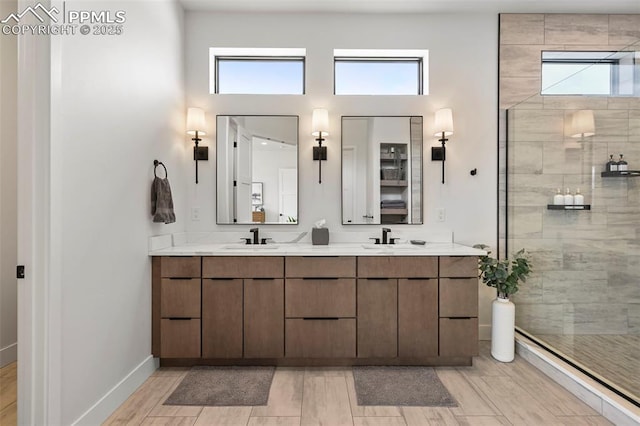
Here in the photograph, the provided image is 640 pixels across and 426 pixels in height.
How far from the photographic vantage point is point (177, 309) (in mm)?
2314

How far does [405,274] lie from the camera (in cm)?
235

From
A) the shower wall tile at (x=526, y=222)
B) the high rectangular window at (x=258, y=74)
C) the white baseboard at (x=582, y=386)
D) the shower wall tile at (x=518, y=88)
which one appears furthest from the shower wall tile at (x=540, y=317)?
the high rectangular window at (x=258, y=74)

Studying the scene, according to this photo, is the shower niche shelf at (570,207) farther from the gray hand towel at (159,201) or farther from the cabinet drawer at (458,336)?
the gray hand towel at (159,201)

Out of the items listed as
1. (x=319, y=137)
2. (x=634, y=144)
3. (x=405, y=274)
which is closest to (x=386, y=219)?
(x=405, y=274)

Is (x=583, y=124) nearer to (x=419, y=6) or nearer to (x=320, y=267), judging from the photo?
(x=419, y=6)

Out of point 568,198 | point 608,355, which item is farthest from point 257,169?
point 608,355

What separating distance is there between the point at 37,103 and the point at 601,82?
3.48 metres

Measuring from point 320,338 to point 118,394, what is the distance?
1284mm

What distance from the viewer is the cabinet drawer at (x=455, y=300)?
2.34m

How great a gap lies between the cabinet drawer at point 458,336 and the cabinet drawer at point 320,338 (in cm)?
66

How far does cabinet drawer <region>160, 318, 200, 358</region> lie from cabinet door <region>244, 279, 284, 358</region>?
0.36 meters

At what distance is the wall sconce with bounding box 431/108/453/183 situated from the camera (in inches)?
109

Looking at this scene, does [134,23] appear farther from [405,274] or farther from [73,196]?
[405,274]

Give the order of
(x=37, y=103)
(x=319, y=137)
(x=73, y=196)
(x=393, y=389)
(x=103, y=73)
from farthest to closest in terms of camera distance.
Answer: (x=319, y=137) < (x=393, y=389) < (x=103, y=73) < (x=73, y=196) < (x=37, y=103)
